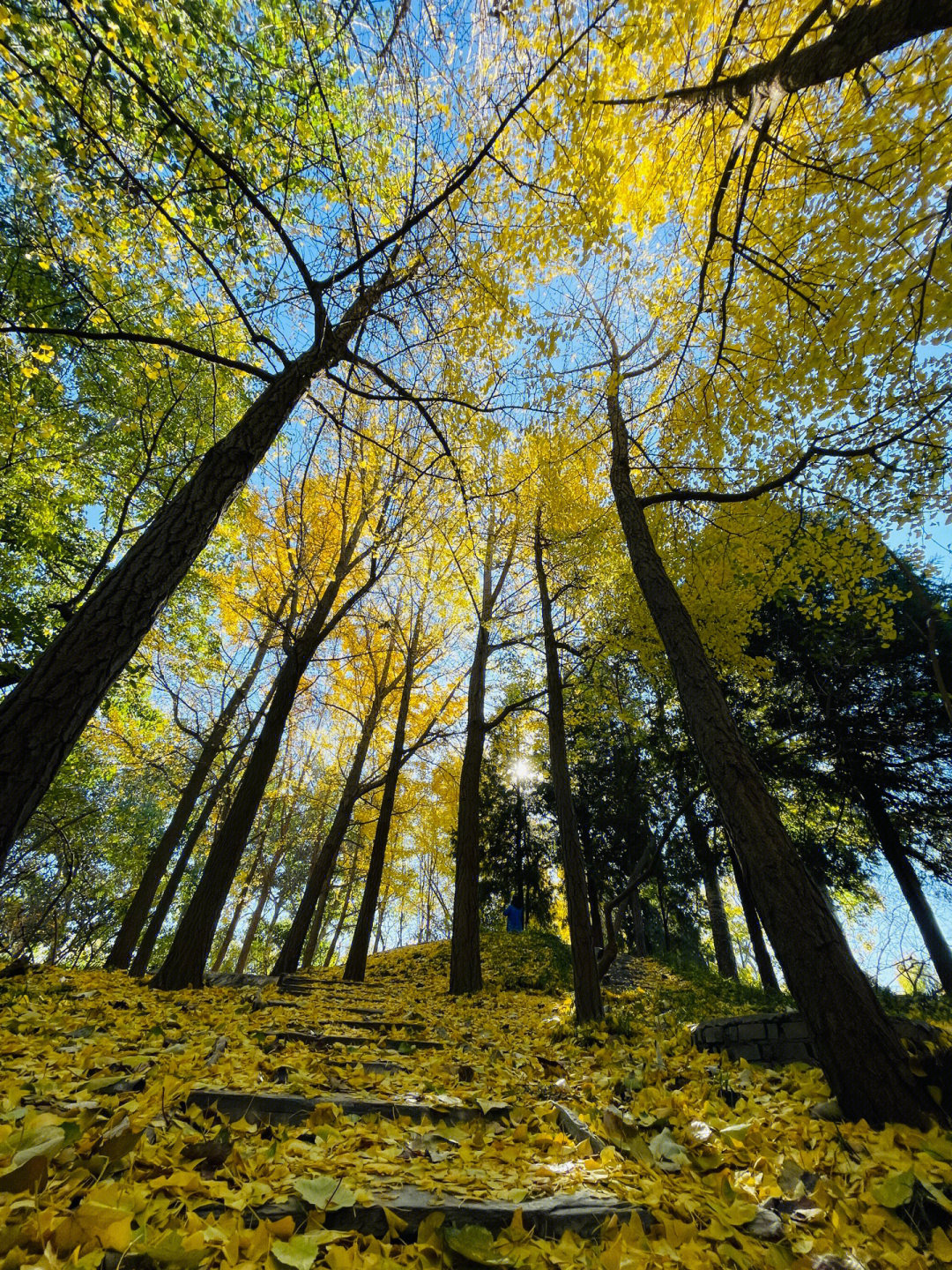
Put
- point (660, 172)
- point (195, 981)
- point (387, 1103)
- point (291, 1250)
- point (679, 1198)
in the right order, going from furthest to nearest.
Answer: point (195, 981)
point (660, 172)
point (387, 1103)
point (679, 1198)
point (291, 1250)

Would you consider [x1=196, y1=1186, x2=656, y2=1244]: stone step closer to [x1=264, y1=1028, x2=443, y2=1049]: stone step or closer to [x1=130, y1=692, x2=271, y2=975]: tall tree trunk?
[x1=264, y1=1028, x2=443, y2=1049]: stone step

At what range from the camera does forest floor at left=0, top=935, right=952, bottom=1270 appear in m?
1.11

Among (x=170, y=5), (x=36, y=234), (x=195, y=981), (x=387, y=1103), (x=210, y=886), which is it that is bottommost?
(x=387, y=1103)

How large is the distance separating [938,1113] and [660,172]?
236 inches

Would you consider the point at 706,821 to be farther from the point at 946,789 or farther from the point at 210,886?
the point at 210,886

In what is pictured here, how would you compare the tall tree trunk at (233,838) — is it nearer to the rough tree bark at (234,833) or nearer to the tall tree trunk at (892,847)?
the rough tree bark at (234,833)

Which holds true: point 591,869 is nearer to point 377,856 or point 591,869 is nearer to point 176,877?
point 377,856

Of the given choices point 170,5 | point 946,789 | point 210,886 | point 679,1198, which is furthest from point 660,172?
point 946,789

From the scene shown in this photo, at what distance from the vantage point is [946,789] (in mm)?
8578

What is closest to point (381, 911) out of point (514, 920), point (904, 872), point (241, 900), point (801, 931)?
point (241, 900)

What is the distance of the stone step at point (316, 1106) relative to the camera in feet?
6.14

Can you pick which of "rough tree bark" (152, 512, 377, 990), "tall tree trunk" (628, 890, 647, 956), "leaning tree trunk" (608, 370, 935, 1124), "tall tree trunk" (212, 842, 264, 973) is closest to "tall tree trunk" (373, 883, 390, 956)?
"tall tree trunk" (212, 842, 264, 973)

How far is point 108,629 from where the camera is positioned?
2307mm

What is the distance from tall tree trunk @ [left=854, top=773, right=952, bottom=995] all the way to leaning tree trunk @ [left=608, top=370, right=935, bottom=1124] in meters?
7.55
